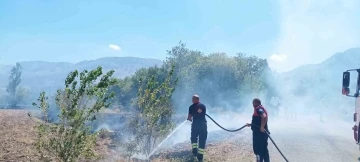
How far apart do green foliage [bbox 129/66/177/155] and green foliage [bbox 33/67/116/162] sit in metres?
3.63

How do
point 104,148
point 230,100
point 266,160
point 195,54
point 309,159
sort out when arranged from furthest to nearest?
point 195,54 < point 230,100 < point 104,148 < point 309,159 < point 266,160

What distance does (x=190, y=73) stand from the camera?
49.6 meters

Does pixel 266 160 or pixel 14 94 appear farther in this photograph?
pixel 14 94

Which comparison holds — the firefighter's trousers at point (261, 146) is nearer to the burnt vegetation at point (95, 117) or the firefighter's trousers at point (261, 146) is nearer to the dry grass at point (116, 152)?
the dry grass at point (116, 152)

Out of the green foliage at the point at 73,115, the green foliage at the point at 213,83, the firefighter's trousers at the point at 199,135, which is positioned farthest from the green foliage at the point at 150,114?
the green foliage at the point at 213,83

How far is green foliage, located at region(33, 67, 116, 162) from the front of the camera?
16.6ft

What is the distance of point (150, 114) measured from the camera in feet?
30.8

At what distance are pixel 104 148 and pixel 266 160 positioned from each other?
24.5 ft

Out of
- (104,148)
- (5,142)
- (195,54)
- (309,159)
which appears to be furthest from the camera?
(195,54)

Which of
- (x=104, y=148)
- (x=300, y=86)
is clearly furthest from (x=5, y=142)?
(x=300, y=86)

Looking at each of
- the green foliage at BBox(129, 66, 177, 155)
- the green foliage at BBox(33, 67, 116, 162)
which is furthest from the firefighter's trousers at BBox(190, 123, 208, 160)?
the green foliage at BBox(33, 67, 116, 162)

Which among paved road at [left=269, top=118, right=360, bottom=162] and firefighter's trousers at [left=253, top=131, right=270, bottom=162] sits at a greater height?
firefighter's trousers at [left=253, top=131, right=270, bottom=162]

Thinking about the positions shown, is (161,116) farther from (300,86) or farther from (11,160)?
(300,86)

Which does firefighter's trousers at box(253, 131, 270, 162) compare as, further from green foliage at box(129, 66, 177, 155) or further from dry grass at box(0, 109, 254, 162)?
green foliage at box(129, 66, 177, 155)
